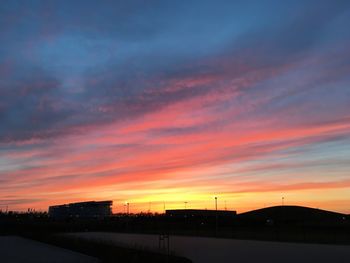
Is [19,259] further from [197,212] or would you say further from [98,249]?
[197,212]

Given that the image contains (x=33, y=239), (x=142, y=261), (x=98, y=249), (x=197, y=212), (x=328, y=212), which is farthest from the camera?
(x=197, y=212)

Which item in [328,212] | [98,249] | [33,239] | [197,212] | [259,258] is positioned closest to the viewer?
[259,258]

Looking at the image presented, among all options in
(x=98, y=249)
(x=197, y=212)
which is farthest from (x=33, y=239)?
(x=197, y=212)

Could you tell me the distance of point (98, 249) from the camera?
38.0m

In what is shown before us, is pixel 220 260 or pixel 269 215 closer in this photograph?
pixel 220 260

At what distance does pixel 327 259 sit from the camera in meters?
31.1

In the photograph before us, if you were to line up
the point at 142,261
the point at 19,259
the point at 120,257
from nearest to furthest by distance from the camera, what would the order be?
the point at 142,261 → the point at 120,257 → the point at 19,259

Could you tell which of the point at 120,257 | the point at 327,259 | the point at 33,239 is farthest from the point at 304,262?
the point at 33,239

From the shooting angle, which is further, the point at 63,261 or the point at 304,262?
the point at 63,261

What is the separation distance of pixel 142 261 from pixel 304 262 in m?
10.1

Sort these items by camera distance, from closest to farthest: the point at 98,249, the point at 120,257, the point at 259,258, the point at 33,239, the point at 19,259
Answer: the point at 120,257
the point at 259,258
the point at 19,259
the point at 98,249
the point at 33,239

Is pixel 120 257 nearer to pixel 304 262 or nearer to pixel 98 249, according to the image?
pixel 98 249

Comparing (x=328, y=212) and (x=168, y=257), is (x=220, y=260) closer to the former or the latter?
(x=168, y=257)

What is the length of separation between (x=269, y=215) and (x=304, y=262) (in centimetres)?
12645
